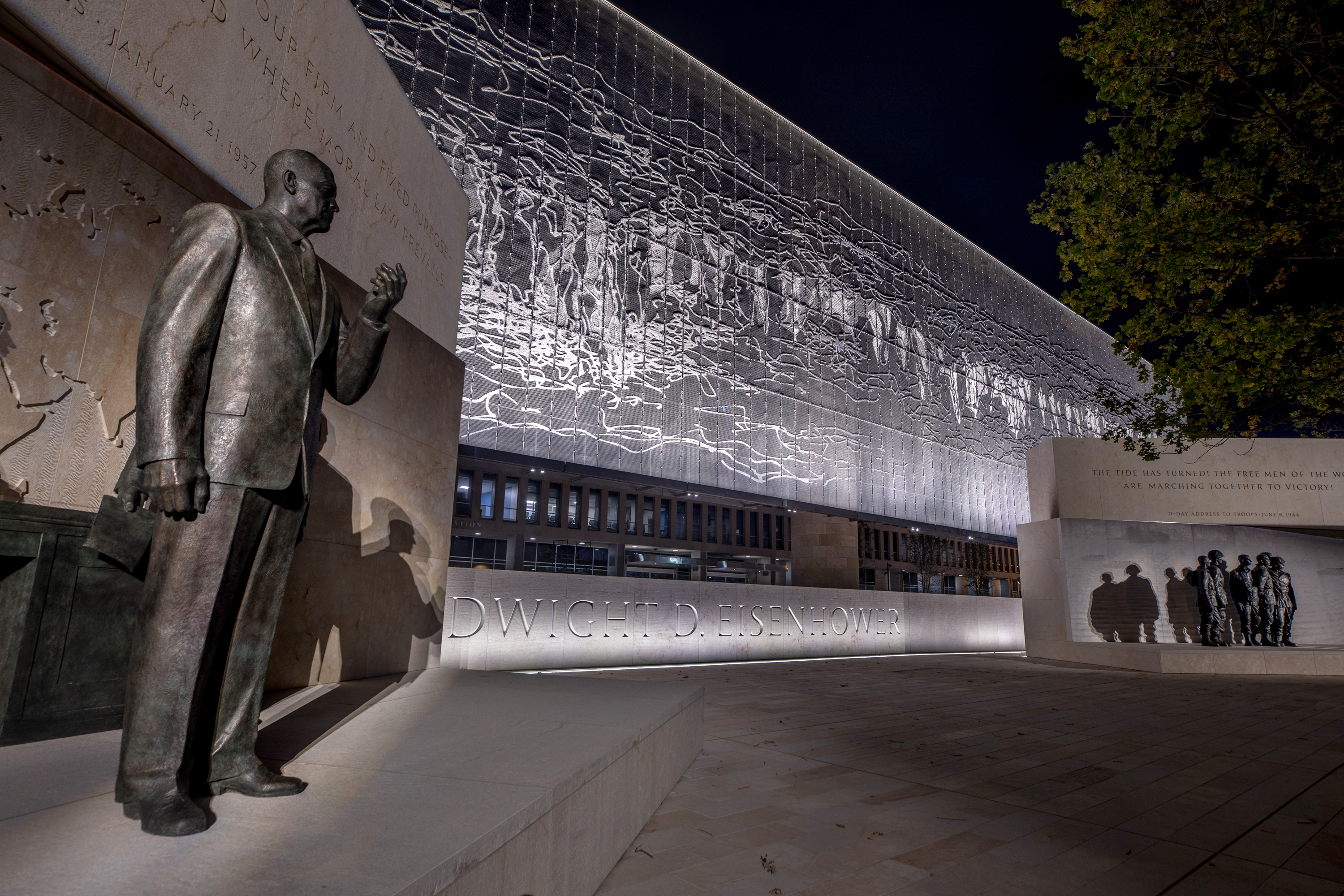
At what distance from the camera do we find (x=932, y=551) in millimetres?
39250

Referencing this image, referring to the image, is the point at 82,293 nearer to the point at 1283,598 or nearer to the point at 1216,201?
the point at 1216,201

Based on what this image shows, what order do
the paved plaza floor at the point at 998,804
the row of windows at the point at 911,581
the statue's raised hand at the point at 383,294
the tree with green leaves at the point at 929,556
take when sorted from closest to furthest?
the statue's raised hand at the point at 383,294 < the paved plaza floor at the point at 998,804 < the tree with green leaves at the point at 929,556 < the row of windows at the point at 911,581

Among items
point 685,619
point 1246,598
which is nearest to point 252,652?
point 685,619

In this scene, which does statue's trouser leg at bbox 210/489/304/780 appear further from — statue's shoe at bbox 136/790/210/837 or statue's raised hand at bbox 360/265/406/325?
statue's raised hand at bbox 360/265/406/325

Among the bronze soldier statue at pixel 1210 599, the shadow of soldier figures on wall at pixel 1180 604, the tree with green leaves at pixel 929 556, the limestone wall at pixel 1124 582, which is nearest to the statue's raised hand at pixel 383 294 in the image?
the limestone wall at pixel 1124 582

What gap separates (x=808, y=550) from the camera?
2159 cm

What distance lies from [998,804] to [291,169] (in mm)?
4947

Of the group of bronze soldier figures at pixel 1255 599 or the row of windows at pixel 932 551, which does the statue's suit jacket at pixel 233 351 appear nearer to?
the group of bronze soldier figures at pixel 1255 599

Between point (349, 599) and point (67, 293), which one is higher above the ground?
point (67, 293)

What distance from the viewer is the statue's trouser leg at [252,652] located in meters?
2.14

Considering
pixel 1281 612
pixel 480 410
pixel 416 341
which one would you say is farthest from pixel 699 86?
pixel 1281 612

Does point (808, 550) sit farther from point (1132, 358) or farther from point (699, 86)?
point (699, 86)

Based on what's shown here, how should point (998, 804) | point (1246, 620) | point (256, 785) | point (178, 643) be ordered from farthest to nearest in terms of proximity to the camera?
point (1246, 620) → point (998, 804) → point (256, 785) → point (178, 643)

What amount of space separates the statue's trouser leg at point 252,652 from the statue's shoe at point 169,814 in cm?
26
